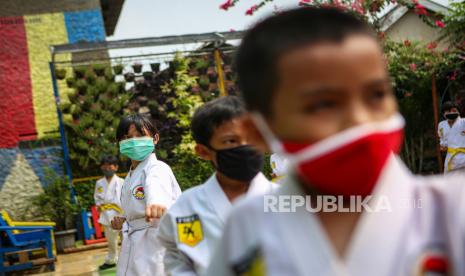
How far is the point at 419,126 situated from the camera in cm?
1389

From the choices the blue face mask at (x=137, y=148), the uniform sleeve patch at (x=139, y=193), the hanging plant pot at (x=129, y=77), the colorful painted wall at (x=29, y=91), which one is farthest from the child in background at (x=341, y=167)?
the colorful painted wall at (x=29, y=91)

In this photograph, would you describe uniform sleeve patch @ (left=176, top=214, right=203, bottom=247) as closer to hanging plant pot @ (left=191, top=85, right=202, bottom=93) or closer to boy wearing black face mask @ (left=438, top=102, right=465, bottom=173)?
boy wearing black face mask @ (left=438, top=102, right=465, bottom=173)

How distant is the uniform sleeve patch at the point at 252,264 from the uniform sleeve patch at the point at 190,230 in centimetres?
115

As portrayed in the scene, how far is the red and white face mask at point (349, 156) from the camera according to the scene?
3.87 ft

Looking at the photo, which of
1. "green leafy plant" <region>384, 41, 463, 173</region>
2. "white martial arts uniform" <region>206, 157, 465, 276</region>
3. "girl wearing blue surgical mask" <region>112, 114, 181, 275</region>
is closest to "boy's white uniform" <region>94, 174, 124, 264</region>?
"girl wearing blue surgical mask" <region>112, 114, 181, 275</region>

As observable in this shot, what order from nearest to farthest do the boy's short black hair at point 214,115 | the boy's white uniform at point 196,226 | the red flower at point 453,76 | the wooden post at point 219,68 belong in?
the boy's white uniform at point 196,226 < the boy's short black hair at point 214,115 < the wooden post at point 219,68 < the red flower at point 453,76

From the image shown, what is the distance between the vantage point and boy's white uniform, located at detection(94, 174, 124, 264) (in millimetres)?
9266

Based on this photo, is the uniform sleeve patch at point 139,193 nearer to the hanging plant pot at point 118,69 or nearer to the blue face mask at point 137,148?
the blue face mask at point 137,148

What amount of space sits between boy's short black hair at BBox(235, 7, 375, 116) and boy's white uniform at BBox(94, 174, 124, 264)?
818cm

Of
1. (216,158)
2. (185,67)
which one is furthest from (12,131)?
(216,158)

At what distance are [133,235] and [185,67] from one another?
794 cm

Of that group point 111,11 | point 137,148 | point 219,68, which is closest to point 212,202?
point 137,148

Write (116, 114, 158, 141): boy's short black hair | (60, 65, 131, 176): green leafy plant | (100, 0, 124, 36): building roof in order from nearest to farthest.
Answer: (116, 114, 158, 141): boy's short black hair < (60, 65, 131, 176): green leafy plant < (100, 0, 124, 36): building roof

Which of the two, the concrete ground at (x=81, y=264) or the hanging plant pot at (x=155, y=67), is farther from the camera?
the hanging plant pot at (x=155, y=67)
